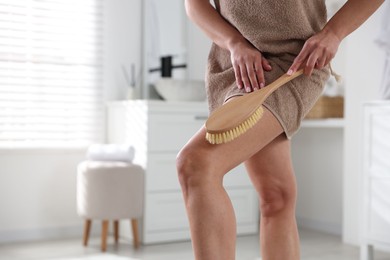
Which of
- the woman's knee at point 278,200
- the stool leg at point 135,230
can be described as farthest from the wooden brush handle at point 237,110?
the stool leg at point 135,230

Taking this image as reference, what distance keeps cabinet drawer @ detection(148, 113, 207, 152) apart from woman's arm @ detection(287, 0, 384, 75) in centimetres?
258

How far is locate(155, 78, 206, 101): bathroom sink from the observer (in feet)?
14.0

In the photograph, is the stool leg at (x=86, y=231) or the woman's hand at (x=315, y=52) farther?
the stool leg at (x=86, y=231)

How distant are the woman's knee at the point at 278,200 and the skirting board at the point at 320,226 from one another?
2940mm

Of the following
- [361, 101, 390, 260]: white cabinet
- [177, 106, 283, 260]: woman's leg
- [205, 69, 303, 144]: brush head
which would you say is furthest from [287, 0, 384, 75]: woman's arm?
[361, 101, 390, 260]: white cabinet

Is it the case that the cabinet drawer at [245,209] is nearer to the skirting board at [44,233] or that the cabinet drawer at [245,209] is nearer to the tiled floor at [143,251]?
the tiled floor at [143,251]

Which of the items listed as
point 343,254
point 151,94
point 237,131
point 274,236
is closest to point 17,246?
point 151,94

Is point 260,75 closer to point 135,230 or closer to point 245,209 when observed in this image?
point 135,230

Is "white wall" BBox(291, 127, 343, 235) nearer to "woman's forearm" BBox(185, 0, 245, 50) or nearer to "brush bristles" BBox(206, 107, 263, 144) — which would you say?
"woman's forearm" BBox(185, 0, 245, 50)

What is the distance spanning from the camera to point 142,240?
4020 mm

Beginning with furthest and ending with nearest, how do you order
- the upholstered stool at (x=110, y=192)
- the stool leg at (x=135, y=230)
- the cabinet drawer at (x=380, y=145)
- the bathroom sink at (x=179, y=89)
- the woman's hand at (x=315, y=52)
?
1. the bathroom sink at (x=179, y=89)
2. the stool leg at (x=135, y=230)
3. the upholstered stool at (x=110, y=192)
4. the cabinet drawer at (x=380, y=145)
5. the woman's hand at (x=315, y=52)

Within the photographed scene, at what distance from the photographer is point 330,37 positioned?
1439 millimetres

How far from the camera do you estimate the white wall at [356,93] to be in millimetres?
3797

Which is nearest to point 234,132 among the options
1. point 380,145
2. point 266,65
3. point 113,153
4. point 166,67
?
point 266,65
